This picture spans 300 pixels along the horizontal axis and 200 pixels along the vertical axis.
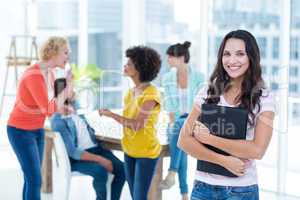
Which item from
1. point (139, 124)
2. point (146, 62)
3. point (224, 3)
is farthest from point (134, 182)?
point (224, 3)

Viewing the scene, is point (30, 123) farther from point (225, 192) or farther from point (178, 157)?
point (225, 192)

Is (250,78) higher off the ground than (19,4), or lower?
lower

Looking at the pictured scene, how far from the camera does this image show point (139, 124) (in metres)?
3.20

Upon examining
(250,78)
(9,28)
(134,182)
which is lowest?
(134,182)

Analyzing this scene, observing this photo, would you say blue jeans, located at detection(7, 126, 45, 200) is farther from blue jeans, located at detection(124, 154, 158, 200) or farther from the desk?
blue jeans, located at detection(124, 154, 158, 200)

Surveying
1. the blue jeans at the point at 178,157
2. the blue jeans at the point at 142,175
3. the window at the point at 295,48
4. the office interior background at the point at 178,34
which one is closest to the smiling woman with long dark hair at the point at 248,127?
the blue jeans at the point at 142,175

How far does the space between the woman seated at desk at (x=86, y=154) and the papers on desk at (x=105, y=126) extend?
0.55 ft

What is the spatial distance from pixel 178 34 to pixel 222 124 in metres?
5.17

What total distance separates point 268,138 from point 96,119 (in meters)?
2.83

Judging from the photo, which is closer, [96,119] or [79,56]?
[96,119]

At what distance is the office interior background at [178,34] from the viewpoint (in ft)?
16.5

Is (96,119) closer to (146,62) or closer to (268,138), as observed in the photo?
(146,62)

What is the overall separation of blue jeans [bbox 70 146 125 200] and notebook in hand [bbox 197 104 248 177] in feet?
5.92

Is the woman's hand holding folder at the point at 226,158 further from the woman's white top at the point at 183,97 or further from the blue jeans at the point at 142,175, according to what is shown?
the woman's white top at the point at 183,97
